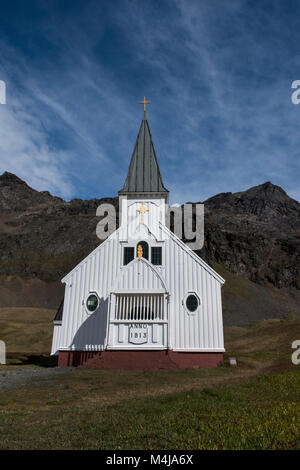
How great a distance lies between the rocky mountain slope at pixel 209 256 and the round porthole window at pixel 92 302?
55.6m

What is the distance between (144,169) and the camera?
85.5ft

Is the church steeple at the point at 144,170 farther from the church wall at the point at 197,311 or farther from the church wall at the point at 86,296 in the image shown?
the church wall at the point at 197,311

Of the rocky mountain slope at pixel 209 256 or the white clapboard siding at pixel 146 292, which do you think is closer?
the white clapboard siding at pixel 146 292

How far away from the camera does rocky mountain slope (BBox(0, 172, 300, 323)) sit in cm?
9079

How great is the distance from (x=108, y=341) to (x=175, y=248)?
6456mm

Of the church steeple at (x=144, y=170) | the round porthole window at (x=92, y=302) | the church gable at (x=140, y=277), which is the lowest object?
the round porthole window at (x=92, y=302)

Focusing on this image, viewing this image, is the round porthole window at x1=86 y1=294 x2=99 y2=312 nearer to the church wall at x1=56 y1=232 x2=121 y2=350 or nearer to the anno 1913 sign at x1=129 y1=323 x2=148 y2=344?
the church wall at x1=56 y1=232 x2=121 y2=350

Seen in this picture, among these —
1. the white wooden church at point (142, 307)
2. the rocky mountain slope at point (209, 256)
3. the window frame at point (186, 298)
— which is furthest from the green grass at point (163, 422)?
the rocky mountain slope at point (209, 256)

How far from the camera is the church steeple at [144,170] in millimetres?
24875


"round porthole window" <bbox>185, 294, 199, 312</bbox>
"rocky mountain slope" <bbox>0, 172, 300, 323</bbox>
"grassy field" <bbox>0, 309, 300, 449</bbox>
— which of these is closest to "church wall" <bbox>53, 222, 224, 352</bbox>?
"round porthole window" <bbox>185, 294, 199, 312</bbox>

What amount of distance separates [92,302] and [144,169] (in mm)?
10815

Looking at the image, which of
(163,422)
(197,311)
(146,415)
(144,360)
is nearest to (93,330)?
(144,360)

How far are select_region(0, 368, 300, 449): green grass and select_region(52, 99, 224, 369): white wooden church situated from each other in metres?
8.50
